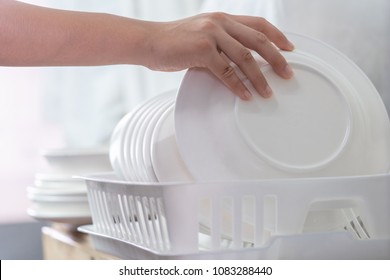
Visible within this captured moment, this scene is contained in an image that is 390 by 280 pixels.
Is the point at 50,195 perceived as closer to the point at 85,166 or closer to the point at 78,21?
→ the point at 85,166

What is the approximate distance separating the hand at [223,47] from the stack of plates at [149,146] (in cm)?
9

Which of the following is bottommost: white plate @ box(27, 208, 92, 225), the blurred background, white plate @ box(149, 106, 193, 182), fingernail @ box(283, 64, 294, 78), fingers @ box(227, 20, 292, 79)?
white plate @ box(149, 106, 193, 182)

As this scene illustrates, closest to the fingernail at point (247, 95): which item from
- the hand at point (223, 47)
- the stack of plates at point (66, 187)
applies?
the hand at point (223, 47)

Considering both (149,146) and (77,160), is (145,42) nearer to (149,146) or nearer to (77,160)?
(149,146)

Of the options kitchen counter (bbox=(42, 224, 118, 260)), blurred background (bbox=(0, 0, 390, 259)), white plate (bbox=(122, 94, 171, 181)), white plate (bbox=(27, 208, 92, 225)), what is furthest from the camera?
blurred background (bbox=(0, 0, 390, 259))

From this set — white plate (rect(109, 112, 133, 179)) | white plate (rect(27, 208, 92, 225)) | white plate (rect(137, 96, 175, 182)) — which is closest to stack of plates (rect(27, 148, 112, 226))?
white plate (rect(27, 208, 92, 225))

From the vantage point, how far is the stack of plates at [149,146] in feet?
2.97

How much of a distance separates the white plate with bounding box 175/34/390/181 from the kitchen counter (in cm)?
27

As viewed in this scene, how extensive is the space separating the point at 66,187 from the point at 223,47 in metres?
0.66

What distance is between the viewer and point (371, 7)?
1115 millimetres

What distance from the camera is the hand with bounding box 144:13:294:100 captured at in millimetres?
858

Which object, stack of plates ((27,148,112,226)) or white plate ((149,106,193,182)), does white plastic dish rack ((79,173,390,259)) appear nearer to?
white plate ((149,106,193,182))

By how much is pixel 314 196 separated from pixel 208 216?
13cm
